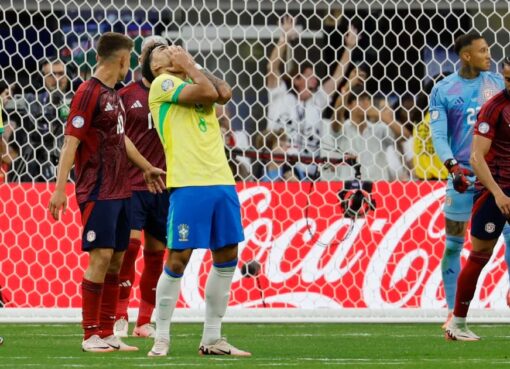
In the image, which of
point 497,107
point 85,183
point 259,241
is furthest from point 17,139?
point 497,107

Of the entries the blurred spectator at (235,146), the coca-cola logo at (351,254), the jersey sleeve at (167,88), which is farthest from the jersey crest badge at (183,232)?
the blurred spectator at (235,146)

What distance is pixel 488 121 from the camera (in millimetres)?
8719

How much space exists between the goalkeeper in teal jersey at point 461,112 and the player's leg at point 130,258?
207 centimetres

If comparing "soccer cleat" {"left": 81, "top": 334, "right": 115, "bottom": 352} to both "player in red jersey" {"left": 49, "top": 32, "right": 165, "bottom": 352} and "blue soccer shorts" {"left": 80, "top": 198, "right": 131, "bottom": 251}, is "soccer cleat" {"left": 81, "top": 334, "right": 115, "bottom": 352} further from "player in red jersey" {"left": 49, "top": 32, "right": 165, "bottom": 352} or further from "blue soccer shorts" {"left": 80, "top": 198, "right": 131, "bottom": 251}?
"blue soccer shorts" {"left": 80, "top": 198, "right": 131, "bottom": 251}

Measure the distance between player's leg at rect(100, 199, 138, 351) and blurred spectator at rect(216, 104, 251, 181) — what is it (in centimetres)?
342

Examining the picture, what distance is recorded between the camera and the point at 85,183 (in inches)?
321

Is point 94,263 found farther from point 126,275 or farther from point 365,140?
point 365,140

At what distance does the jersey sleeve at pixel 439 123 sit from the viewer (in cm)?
976

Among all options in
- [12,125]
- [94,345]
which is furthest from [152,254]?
[12,125]

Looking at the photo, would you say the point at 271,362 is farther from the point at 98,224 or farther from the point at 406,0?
the point at 406,0

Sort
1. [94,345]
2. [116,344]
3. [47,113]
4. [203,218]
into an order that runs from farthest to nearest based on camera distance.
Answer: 1. [47,113]
2. [116,344]
3. [94,345]
4. [203,218]

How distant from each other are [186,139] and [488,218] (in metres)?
2.14

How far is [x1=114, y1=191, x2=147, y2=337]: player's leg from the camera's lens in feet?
31.1

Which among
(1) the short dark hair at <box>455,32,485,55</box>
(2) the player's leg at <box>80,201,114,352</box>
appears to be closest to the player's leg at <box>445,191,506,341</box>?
(1) the short dark hair at <box>455,32,485,55</box>
